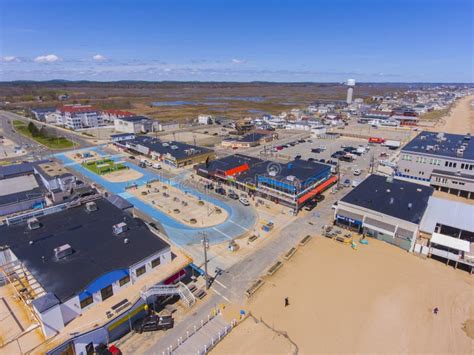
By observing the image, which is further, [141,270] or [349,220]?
[349,220]

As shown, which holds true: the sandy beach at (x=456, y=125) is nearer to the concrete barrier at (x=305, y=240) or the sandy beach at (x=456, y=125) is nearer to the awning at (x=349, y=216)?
the awning at (x=349, y=216)

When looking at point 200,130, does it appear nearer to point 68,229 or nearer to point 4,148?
point 4,148

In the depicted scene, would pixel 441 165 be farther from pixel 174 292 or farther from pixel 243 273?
pixel 174 292

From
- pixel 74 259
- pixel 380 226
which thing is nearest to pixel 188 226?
pixel 74 259

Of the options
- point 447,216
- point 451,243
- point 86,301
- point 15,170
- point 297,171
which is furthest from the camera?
point 15,170

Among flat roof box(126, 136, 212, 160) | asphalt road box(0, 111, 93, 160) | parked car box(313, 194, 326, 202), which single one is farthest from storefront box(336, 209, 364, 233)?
asphalt road box(0, 111, 93, 160)

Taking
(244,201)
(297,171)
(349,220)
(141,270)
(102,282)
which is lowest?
(244,201)
